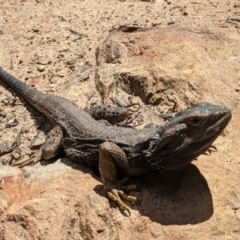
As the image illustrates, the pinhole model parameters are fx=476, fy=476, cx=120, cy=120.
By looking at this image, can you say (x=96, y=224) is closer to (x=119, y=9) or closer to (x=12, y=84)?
(x=12, y=84)

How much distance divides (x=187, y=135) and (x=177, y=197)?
1.80 feet

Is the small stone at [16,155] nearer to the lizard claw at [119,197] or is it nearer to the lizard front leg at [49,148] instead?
the lizard front leg at [49,148]

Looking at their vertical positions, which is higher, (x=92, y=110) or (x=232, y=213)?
(x=232, y=213)

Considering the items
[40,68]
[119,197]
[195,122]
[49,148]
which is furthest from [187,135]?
[40,68]

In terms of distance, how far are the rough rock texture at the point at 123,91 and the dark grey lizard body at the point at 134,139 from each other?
0.54 ft

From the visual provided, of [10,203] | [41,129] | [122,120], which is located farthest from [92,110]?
[10,203]

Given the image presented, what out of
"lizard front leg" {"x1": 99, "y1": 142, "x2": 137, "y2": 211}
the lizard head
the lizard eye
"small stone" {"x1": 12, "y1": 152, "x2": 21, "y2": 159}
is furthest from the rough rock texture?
the lizard eye

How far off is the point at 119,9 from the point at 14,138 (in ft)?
10.1

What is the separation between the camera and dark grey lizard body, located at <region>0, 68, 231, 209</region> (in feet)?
12.7

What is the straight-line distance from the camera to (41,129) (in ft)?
19.0

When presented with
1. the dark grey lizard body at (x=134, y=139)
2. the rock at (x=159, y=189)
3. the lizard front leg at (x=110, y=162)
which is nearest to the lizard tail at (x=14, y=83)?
the dark grey lizard body at (x=134, y=139)

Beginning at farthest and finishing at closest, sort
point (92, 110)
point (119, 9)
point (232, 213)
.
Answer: point (119, 9) → point (92, 110) → point (232, 213)

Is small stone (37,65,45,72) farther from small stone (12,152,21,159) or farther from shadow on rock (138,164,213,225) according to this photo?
shadow on rock (138,164,213,225)

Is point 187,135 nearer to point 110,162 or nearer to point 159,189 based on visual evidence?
point 159,189
